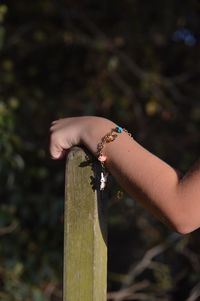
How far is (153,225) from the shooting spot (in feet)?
13.3

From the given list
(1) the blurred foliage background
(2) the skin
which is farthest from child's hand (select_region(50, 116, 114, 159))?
(1) the blurred foliage background

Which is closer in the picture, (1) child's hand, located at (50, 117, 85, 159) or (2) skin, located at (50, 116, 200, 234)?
(2) skin, located at (50, 116, 200, 234)

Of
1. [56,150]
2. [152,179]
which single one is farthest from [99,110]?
[152,179]

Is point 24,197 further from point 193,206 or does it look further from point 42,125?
point 193,206

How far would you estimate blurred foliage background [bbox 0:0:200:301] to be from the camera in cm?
391

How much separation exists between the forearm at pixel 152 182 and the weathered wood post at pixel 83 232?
6cm

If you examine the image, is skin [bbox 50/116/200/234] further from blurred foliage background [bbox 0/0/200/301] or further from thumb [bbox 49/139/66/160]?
blurred foliage background [bbox 0/0/200/301]

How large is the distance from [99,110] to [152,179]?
2.63m

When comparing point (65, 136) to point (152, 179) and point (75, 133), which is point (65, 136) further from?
point (152, 179)

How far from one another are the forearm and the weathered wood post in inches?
2.4

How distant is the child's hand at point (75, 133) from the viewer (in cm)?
183

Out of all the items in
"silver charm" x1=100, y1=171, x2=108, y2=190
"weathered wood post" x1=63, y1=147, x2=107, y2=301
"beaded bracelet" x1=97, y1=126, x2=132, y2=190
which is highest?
"beaded bracelet" x1=97, y1=126, x2=132, y2=190

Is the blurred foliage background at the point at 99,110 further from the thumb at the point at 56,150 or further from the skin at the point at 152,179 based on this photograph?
the skin at the point at 152,179

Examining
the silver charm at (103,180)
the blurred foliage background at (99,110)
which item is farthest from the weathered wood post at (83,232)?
the blurred foliage background at (99,110)
